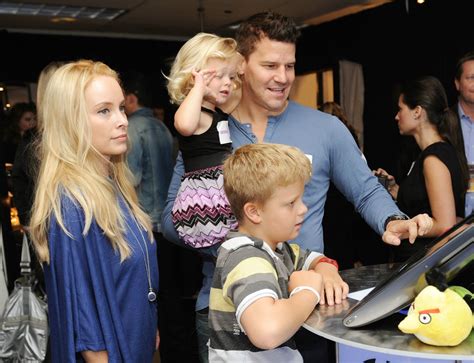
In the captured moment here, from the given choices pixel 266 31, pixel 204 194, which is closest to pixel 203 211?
pixel 204 194

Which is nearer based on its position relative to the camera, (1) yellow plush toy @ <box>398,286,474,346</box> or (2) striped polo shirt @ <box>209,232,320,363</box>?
(1) yellow plush toy @ <box>398,286,474,346</box>

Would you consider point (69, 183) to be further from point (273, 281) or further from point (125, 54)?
point (125, 54)

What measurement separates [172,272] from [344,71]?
3.32 meters

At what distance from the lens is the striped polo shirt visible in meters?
1.29

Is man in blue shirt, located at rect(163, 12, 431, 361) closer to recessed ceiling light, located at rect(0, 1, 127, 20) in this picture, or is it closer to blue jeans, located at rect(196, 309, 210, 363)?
blue jeans, located at rect(196, 309, 210, 363)

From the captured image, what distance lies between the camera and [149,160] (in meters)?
4.21

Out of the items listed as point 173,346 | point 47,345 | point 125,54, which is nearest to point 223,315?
point 47,345

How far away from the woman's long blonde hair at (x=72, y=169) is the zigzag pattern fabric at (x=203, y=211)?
0.25m

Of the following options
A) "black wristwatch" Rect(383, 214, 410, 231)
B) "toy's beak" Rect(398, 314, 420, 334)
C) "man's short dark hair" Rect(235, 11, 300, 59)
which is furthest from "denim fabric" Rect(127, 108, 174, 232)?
"toy's beak" Rect(398, 314, 420, 334)

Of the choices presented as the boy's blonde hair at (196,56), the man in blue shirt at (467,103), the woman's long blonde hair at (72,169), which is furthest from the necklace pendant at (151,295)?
the man in blue shirt at (467,103)

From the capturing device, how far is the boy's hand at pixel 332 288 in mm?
1537

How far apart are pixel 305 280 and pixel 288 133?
2.42 ft

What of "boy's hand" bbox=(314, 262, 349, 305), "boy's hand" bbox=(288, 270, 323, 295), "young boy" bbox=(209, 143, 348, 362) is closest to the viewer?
"young boy" bbox=(209, 143, 348, 362)

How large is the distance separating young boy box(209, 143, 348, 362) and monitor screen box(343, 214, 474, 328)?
0.14 meters
